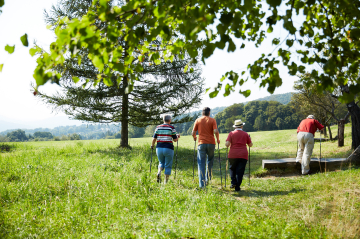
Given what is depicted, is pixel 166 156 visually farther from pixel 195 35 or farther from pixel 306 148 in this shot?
pixel 306 148

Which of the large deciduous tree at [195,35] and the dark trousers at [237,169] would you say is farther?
the dark trousers at [237,169]

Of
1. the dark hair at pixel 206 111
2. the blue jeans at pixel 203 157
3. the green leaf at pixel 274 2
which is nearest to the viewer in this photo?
the green leaf at pixel 274 2

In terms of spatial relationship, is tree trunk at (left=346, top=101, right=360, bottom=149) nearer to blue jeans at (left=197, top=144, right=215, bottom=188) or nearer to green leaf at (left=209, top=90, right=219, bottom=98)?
blue jeans at (left=197, top=144, right=215, bottom=188)

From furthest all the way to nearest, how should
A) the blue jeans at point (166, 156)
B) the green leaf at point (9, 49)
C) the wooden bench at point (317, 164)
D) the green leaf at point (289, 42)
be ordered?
the wooden bench at point (317, 164), the blue jeans at point (166, 156), the green leaf at point (289, 42), the green leaf at point (9, 49)

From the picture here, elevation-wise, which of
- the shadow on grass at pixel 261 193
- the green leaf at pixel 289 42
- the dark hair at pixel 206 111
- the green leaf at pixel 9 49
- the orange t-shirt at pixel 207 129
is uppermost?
the green leaf at pixel 289 42

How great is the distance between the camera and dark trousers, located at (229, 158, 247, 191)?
5.94 metres

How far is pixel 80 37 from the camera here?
6.15ft

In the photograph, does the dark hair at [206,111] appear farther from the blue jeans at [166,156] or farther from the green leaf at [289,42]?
the green leaf at [289,42]

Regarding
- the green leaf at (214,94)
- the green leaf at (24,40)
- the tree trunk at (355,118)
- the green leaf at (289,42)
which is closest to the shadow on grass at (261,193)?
the green leaf at (214,94)

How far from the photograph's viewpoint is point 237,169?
6.04 meters

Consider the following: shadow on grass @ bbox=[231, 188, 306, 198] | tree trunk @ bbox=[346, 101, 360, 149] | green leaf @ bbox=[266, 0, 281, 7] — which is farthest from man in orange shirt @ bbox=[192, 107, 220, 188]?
tree trunk @ bbox=[346, 101, 360, 149]


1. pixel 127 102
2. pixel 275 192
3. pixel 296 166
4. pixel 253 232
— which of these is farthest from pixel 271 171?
pixel 127 102

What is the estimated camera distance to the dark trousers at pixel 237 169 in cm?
594

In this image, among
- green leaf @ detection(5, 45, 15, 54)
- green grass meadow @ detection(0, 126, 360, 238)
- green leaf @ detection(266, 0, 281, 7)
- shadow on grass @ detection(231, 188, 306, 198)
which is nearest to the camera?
green leaf @ detection(266, 0, 281, 7)
